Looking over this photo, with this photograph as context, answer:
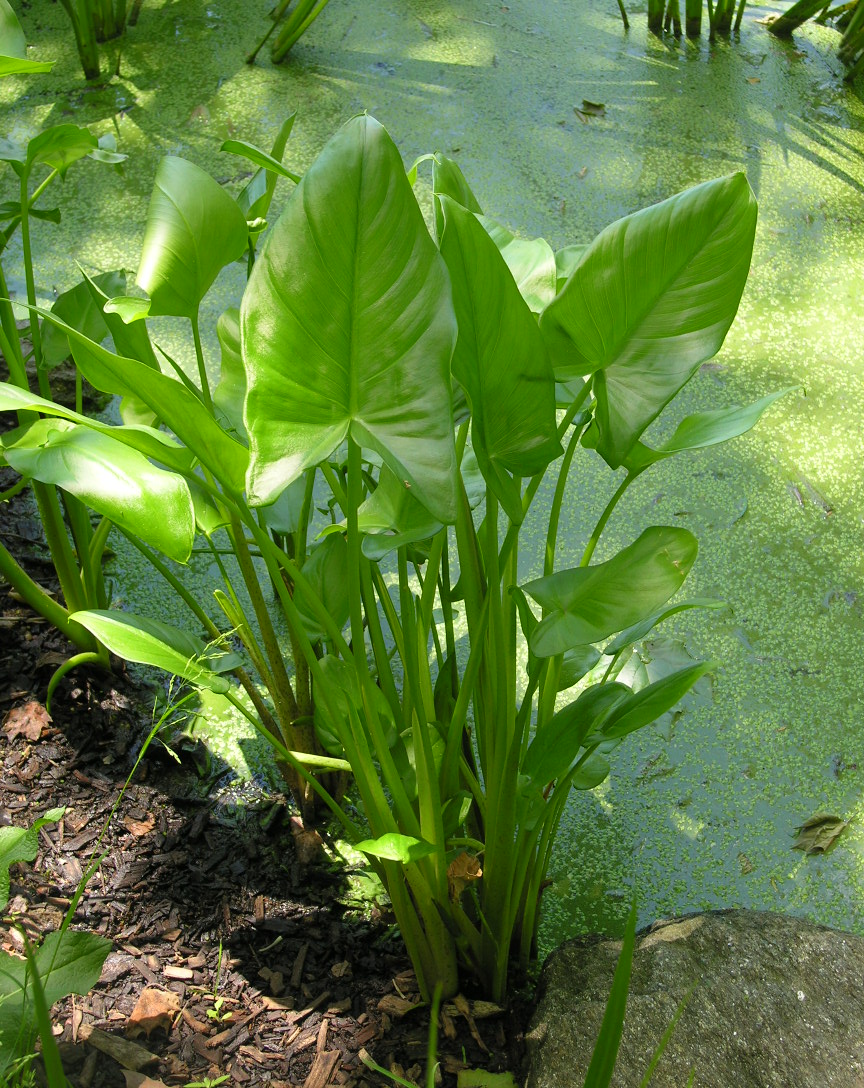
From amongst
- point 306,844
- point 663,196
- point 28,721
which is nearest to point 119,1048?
point 306,844

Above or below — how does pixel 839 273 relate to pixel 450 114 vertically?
below

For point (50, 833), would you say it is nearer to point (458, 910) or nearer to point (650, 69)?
point (458, 910)

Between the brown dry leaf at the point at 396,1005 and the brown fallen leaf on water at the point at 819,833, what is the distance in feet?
1.51

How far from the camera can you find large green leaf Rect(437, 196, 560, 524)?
1.81 feet

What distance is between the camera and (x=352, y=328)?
0.53 m

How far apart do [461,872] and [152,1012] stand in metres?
0.29

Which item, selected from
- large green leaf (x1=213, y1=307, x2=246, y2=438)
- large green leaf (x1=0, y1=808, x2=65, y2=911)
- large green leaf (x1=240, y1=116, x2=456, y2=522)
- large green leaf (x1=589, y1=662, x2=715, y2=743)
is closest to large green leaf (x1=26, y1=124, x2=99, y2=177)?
large green leaf (x1=213, y1=307, x2=246, y2=438)

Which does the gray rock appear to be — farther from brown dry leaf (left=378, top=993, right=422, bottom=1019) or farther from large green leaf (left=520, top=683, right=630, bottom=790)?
large green leaf (left=520, top=683, right=630, bottom=790)

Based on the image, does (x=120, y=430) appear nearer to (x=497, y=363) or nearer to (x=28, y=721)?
(x=497, y=363)

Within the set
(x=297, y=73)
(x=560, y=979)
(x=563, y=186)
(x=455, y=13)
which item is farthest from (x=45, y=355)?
(x=455, y=13)

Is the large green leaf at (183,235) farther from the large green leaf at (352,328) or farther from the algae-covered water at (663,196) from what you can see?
the algae-covered water at (663,196)

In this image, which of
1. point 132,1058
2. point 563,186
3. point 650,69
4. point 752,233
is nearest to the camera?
point 752,233

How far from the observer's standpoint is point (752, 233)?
0.57 meters

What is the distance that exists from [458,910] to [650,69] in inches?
77.7
